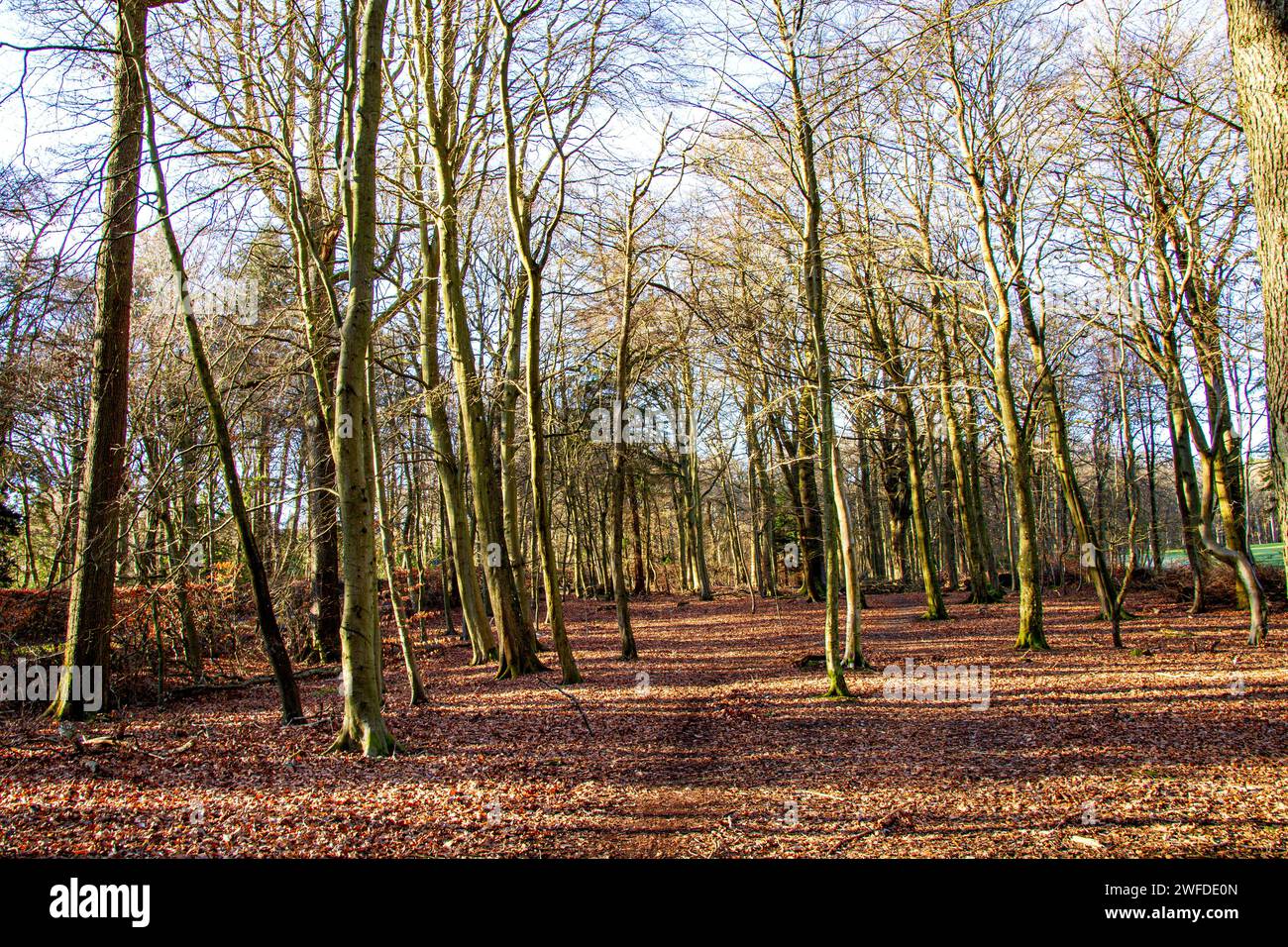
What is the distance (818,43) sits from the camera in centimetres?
954

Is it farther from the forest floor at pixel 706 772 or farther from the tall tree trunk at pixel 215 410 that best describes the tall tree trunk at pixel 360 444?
the tall tree trunk at pixel 215 410

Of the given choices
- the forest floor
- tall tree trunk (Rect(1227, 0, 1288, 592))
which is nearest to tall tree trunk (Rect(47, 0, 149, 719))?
the forest floor

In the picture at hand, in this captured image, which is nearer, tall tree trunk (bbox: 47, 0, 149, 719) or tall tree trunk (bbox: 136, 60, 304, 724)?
tall tree trunk (bbox: 136, 60, 304, 724)

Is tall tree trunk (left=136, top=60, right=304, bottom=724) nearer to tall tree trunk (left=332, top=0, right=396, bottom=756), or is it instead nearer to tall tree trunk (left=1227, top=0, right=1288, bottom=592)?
tall tree trunk (left=332, top=0, right=396, bottom=756)

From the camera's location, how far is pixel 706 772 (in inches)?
257

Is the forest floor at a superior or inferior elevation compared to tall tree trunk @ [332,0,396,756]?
inferior

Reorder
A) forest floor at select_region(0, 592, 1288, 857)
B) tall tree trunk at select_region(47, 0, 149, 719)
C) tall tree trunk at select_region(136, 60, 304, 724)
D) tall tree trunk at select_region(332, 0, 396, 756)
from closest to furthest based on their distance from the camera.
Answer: forest floor at select_region(0, 592, 1288, 857), tall tree trunk at select_region(332, 0, 396, 756), tall tree trunk at select_region(136, 60, 304, 724), tall tree trunk at select_region(47, 0, 149, 719)

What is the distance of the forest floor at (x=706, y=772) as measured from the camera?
473cm

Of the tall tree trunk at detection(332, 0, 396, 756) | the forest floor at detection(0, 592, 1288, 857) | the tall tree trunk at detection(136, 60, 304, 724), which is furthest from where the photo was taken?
the tall tree trunk at detection(136, 60, 304, 724)

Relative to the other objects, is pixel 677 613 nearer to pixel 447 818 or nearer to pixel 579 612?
pixel 579 612

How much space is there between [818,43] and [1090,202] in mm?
7181

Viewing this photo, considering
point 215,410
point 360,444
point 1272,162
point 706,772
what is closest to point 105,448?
point 215,410

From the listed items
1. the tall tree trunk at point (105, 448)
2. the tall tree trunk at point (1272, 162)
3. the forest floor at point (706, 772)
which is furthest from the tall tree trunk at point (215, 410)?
the tall tree trunk at point (1272, 162)

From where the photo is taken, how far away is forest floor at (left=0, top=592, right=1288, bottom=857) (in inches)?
186
